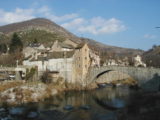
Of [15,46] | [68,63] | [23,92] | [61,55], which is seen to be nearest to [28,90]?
[23,92]

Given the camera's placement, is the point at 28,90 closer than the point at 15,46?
Yes

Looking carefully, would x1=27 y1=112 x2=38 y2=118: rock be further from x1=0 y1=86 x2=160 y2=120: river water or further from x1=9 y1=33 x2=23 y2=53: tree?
x1=9 y1=33 x2=23 y2=53: tree

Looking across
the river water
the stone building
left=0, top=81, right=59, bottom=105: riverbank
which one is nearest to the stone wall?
the river water

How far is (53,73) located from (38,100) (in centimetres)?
1734

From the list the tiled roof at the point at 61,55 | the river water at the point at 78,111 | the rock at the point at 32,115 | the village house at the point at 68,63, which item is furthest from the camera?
the tiled roof at the point at 61,55

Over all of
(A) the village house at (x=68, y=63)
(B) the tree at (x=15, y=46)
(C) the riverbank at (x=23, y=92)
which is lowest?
(C) the riverbank at (x=23, y=92)

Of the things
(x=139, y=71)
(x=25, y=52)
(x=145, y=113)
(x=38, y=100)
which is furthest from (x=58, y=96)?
(x=25, y=52)

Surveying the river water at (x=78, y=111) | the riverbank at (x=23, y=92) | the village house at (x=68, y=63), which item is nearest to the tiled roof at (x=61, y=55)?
the village house at (x=68, y=63)

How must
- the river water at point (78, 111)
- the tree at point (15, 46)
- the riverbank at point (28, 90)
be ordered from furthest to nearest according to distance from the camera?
the tree at point (15, 46)
the riverbank at point (28, 90)
the river water at point (78, 111)

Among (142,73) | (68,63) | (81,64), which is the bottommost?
(142,73)

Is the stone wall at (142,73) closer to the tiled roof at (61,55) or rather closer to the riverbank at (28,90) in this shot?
the tiled roof at (61,55)

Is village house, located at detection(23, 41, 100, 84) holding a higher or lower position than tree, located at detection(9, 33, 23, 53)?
lower

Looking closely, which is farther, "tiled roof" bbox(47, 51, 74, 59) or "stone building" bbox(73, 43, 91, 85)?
"stone building" bbox(73, 43, 91, 85)

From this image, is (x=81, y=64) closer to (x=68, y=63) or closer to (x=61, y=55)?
(x=68, y=63)
